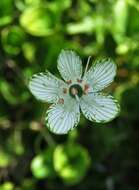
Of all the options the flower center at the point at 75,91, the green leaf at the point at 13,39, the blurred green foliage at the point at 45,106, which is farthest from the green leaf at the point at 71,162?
the flower center at the point at 75,91

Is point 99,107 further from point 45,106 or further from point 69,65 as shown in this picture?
point 45,106

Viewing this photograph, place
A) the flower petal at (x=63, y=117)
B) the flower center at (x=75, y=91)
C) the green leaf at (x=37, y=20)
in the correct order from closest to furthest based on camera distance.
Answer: the flower petal at (x=63, y=117) → the flower center at (x=75, y=91) → the green leaf at (x=37, y=20)

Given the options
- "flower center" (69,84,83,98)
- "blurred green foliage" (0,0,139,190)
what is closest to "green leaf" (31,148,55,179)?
"blurred green foliage" (0,0,139,190)

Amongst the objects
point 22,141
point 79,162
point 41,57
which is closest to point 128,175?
point 79,162

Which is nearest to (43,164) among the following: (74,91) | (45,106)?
(45,106)

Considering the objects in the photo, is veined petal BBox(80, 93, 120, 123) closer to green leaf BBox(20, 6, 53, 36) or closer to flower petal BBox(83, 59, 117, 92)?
flower petal BBox(83, 59, 117, 92)

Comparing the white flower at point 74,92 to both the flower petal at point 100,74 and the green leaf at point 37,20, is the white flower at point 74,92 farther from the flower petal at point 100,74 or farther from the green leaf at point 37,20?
the green leaf at point 37,20
